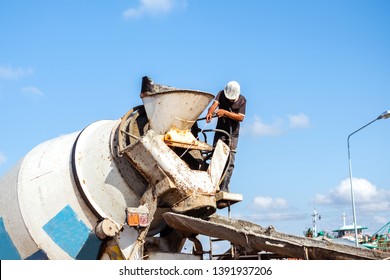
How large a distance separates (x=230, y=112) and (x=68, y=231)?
2790 millimetres

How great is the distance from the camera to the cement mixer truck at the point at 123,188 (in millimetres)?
7672

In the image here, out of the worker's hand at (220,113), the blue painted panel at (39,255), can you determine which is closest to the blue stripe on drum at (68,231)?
the blue painted panel at (39,255)

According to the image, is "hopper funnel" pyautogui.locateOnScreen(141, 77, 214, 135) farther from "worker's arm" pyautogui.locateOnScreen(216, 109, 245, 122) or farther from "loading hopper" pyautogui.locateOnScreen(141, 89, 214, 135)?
"worker's arm" pyautogui.locateOnScreen(216, 109, 245, 122)

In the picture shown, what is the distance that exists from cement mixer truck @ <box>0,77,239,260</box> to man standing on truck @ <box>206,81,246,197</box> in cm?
27

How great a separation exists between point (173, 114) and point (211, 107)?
0.76 metres

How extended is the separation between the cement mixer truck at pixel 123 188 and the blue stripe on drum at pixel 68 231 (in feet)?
0.04

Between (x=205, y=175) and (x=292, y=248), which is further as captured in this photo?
(x=205, y=175)

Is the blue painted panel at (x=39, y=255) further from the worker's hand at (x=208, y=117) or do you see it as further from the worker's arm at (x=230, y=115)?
the worker's arm at (x=230, y=115)

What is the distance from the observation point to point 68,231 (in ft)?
26.1

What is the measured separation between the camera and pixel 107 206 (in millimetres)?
7973

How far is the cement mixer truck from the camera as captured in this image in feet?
25.2
